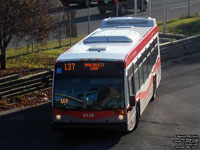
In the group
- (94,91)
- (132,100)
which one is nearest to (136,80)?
(132,100)

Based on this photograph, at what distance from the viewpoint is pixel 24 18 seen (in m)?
19.4

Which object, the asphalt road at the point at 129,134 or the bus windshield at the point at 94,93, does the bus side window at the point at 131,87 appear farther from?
the asphalt road at the point at 129,134

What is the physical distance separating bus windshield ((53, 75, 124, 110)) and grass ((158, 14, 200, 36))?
57.9 feet

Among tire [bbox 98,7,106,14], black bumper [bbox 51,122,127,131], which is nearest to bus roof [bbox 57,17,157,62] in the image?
black bumper [bbox 51,122,127,131]

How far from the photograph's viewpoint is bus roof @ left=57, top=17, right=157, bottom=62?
42.9 feet

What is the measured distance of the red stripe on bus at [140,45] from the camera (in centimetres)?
1335

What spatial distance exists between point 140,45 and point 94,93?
328cm

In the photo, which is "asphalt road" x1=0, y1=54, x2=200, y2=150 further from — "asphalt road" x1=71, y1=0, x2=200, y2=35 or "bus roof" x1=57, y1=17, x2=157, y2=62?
"asphalt road" x1=71, y1=0, x2=200, y2=35

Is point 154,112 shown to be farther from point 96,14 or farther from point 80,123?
point 96,14

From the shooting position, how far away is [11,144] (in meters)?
12.9

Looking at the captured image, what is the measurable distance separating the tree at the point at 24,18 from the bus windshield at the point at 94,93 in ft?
23.7

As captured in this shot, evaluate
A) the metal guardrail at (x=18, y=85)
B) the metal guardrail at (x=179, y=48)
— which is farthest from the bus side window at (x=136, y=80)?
the metal guardrail at (x=179, y=48)

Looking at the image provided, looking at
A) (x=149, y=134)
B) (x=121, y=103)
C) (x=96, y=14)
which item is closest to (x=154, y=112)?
(x=149, y=134)

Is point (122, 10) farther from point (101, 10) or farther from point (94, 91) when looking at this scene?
point (94, 91)
